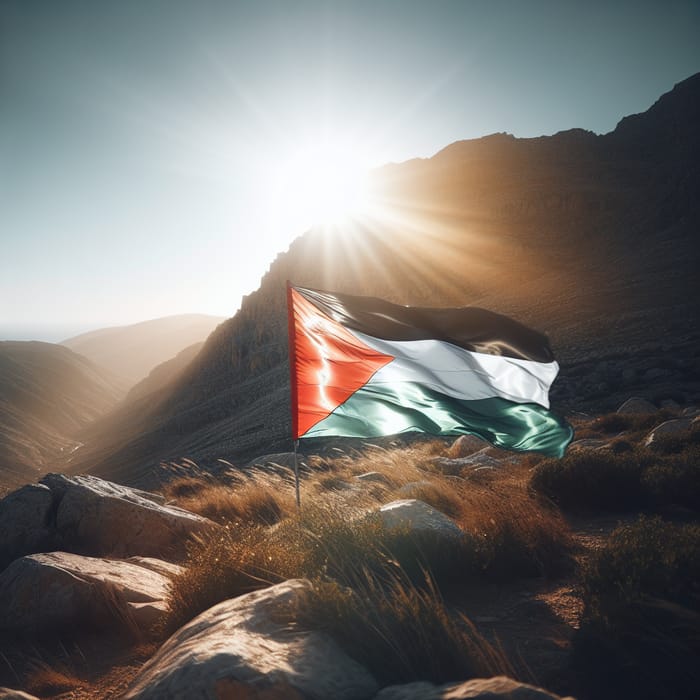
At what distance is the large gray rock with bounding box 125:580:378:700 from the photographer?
2350 millimetres

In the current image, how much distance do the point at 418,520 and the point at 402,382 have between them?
172 centimetres

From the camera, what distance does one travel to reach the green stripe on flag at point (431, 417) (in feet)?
17.6

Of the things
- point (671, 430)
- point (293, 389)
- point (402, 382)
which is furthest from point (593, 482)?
point (293, 389)

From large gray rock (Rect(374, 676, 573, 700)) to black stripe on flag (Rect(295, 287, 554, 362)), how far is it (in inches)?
176

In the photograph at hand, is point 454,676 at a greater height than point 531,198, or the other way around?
point 531,198

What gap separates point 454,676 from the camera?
259cm

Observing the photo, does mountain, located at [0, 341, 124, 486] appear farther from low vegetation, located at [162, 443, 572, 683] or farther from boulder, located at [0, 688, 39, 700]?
boulder, located at [0, 688, 39, 700]

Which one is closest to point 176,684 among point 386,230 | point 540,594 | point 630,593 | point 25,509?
point 630,593

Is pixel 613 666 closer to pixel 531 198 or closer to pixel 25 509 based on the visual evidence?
pixel 25 509

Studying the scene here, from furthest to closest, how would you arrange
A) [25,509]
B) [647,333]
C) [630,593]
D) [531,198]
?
[531,198] < [647,333] < [25,509] < [630,593]

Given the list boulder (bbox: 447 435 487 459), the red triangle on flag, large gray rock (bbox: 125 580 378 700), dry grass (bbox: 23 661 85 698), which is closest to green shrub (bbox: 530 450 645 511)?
the red triangle on flag

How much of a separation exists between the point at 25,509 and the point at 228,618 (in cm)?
533

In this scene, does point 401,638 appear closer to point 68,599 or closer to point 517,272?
point 68,599

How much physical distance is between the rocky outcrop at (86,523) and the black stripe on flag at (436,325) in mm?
3781
